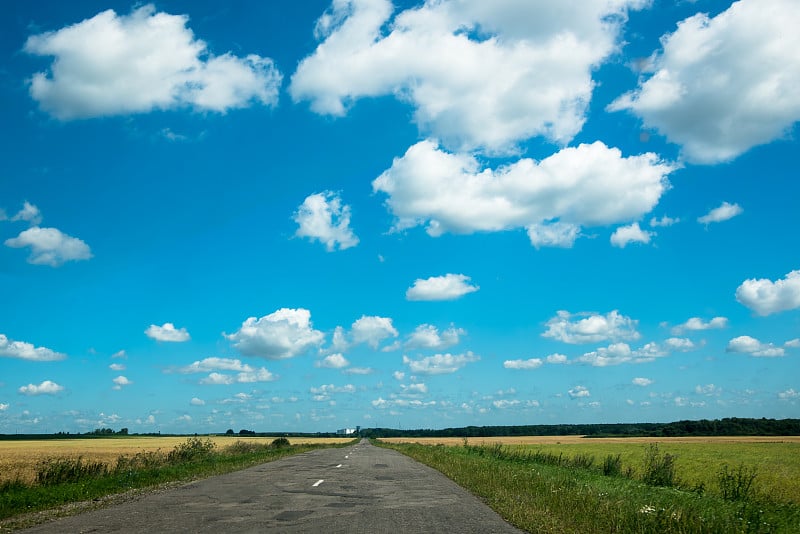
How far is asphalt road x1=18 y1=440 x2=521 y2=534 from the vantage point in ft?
35.2

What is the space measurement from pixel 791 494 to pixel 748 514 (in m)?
15.4

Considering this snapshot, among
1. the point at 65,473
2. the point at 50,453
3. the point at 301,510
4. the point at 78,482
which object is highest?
the point at 301,510

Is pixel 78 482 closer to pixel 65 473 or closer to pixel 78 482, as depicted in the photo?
pixel 78 482

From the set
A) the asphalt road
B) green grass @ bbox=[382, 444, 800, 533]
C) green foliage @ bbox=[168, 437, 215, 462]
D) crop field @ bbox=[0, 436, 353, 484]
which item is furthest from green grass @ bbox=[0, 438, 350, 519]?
green grass @ bbox=[382, 444, 800, 533]

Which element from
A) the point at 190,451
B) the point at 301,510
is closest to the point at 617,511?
the point at 301,510

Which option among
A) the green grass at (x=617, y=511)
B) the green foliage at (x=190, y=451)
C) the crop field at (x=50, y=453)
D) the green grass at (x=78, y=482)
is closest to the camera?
the green grass at (x=617, y=511)

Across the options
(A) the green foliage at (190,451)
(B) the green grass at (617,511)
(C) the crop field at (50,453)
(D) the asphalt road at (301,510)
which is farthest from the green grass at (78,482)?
(B) the green grass at (617,511)

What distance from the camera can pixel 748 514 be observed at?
11734mm

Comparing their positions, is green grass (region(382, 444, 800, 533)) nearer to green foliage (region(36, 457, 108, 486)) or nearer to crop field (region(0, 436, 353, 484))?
green foliage (region(36, 457, 108, 486))

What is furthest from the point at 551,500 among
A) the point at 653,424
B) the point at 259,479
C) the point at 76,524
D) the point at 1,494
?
the point at 653,424

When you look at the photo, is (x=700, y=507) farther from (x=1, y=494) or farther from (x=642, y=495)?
(x=1, y=494)

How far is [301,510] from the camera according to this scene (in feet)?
42.5

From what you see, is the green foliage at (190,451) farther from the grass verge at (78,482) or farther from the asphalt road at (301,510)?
the asphalt road at (301,510)

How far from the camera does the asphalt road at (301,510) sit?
35.2 ft
